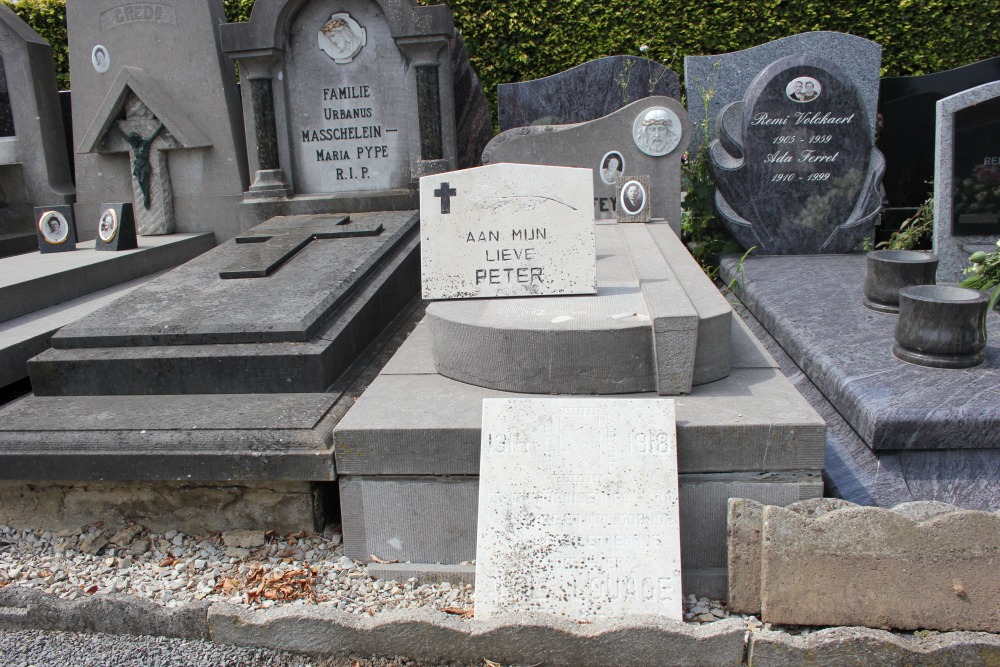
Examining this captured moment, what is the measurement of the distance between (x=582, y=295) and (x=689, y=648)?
4.74 ft

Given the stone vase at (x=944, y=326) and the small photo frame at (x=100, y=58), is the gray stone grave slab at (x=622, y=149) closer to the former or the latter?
the stone vase at (x=944, y=326)

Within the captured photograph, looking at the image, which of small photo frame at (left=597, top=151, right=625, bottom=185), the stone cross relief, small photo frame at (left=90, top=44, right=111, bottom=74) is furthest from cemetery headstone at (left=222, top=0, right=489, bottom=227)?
small photo frame at (left=90, top=44, right=111, bottom=74)

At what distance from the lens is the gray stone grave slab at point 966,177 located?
15.0 ft

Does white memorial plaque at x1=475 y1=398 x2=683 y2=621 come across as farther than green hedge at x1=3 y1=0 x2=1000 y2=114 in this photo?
No

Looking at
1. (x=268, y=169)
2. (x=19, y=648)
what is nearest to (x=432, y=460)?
(x=19, y=648)

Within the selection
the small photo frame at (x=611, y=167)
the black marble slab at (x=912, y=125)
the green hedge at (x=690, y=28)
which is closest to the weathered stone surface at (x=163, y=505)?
the small photo frame at (x=611, y=167)

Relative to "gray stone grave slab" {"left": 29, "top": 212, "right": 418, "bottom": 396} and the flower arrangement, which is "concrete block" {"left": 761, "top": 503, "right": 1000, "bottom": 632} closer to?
"gray stone grave slab" {"left": 29, "top": 212, "right": 418, "bottom": 396}

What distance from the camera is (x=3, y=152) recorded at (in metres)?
6.56

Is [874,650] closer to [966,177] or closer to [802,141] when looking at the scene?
[966,177]

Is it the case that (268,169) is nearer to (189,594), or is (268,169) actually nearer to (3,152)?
(3,152)

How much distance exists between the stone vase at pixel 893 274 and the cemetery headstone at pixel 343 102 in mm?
2658

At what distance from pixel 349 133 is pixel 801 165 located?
3.02 meters

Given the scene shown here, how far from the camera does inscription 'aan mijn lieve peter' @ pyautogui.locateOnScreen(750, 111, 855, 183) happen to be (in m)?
5.19

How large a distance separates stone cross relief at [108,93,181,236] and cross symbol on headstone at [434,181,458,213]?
3.41 m
